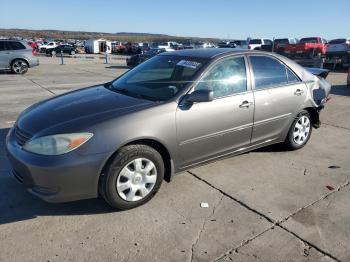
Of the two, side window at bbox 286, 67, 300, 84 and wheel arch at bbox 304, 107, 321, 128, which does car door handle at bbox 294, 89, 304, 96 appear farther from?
wheel arch at bbox 304, 107, 321, 128

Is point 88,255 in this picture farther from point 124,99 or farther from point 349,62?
point 349,62

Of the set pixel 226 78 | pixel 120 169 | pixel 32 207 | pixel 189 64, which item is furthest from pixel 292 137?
pixel 32 207

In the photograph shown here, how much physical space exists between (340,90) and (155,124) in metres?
10.1

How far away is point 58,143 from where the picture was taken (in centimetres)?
320

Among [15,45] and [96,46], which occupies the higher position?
[15,45]

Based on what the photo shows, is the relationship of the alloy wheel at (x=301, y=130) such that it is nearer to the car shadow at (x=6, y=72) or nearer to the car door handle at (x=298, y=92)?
the car door handle at (x=298, y=92)

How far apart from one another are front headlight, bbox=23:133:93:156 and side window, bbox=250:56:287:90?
2.41 meters

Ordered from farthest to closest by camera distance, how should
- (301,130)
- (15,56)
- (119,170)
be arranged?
(15,56)
(301,130)
(119,170)

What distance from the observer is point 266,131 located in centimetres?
478

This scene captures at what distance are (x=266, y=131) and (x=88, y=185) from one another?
258cm

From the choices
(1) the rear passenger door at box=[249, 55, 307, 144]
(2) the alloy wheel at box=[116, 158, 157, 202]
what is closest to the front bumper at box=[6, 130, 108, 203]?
(2) the alloy wheel at box=[116, 158, 157, 202]

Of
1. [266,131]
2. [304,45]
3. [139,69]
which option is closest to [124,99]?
[139,69]

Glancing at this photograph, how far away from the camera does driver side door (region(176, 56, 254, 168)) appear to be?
387 centimetres

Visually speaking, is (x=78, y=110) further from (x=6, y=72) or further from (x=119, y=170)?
(x=6, y=72)
